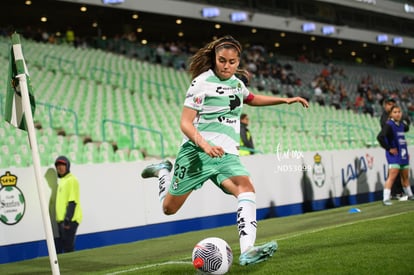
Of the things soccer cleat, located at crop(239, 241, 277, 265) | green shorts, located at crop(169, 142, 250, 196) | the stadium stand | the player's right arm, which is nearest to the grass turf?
soccer cleat, located at crop(239, 241, 277, 265)

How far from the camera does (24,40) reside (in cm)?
2992

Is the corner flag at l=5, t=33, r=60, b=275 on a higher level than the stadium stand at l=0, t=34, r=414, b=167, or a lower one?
lower

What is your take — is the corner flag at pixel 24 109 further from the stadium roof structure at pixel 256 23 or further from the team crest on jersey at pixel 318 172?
the stadium roof structure at pixel 256 23

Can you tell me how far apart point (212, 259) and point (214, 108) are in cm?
147

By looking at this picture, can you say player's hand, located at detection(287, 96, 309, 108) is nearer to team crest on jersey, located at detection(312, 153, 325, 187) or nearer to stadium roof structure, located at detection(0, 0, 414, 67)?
team crest on jersey, located at detection(312, 153, 325, 187)

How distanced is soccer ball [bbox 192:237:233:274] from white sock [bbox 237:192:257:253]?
0.24 meters

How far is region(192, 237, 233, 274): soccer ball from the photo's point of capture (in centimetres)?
643

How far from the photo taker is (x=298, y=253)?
25.2ft

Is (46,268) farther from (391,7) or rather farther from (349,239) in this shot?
(391,7)

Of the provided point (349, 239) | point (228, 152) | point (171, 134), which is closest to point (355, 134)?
point (171, 134)

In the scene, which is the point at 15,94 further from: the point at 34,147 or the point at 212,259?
the point at 212,259

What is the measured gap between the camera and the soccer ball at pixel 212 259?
6.43 metres

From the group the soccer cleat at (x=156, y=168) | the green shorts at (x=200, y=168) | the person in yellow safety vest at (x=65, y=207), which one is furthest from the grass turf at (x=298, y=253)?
the soccer cleat at (x=156, y=168)

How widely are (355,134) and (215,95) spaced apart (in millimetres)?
19244
